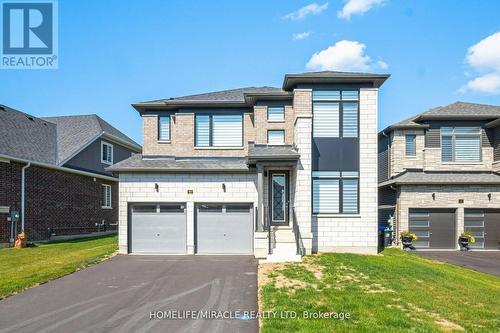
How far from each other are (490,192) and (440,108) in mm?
5402

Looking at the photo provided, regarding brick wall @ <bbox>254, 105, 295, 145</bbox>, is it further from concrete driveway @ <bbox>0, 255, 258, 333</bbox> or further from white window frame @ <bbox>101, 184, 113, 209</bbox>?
white window frame @ <bbox>101, 184, 113, 209</bbox>

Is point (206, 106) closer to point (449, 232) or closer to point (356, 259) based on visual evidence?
point (356, 259)

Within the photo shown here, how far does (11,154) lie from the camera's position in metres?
18.3

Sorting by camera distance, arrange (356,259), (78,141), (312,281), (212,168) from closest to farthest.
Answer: (312,281)
(356,259)
(212,168)
(78,141)

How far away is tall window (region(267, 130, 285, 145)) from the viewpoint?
1719 cm

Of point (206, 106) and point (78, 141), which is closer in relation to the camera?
point (206, 106)

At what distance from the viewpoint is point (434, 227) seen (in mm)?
18953

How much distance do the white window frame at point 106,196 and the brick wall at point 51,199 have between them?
→ 1.45 ft

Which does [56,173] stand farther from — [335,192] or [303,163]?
[335,192]

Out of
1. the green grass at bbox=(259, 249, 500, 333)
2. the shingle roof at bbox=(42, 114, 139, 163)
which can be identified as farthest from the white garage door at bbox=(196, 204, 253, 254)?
the shingle roof at bbox=(42, 114, 139, 163)

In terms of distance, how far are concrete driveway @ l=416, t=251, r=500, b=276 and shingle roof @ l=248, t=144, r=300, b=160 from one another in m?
7.72

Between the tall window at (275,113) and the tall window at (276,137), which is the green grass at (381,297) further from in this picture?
the tall window at (275,113)

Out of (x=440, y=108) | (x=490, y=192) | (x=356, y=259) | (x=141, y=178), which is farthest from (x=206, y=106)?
(x=490, y=192)

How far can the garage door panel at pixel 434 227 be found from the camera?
19.0m
